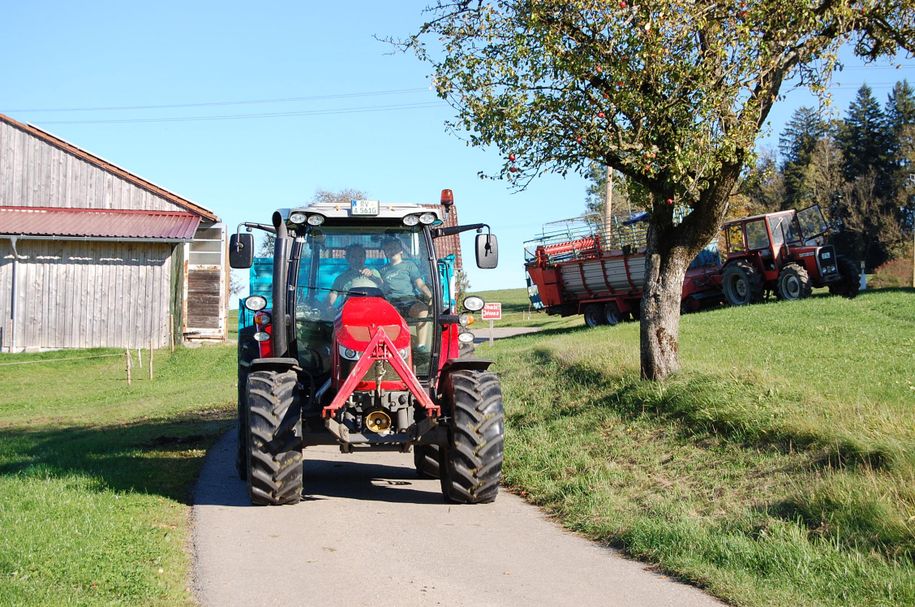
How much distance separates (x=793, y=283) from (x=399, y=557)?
20679 mm

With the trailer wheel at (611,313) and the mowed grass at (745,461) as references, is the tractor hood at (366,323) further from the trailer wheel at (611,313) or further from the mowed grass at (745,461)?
the trailer wheel at (611,313)

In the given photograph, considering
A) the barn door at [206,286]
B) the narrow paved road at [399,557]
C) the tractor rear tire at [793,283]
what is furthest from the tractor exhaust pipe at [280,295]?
the barn door at [206,286]

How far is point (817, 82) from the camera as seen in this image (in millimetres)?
11953

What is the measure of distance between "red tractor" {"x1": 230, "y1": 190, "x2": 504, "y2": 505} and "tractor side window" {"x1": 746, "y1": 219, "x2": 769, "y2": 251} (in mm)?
18698

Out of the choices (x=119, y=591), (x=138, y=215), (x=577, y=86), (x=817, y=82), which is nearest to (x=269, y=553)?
(x=119, y=591)

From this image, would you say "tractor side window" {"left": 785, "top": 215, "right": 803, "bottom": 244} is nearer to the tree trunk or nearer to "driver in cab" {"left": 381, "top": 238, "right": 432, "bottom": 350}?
the tree trunk

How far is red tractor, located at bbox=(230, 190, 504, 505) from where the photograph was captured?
8.74m

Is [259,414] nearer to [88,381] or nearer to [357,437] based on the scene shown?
[357,437]

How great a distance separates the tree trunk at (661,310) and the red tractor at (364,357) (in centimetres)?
320

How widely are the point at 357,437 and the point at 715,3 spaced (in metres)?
6.45

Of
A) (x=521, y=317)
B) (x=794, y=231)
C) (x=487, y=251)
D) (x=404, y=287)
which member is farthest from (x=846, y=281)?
(x=521, y=317)

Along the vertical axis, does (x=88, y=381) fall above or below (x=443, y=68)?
below

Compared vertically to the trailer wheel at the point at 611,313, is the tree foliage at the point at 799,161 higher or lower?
higher

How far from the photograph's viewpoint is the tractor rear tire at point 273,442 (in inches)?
341
